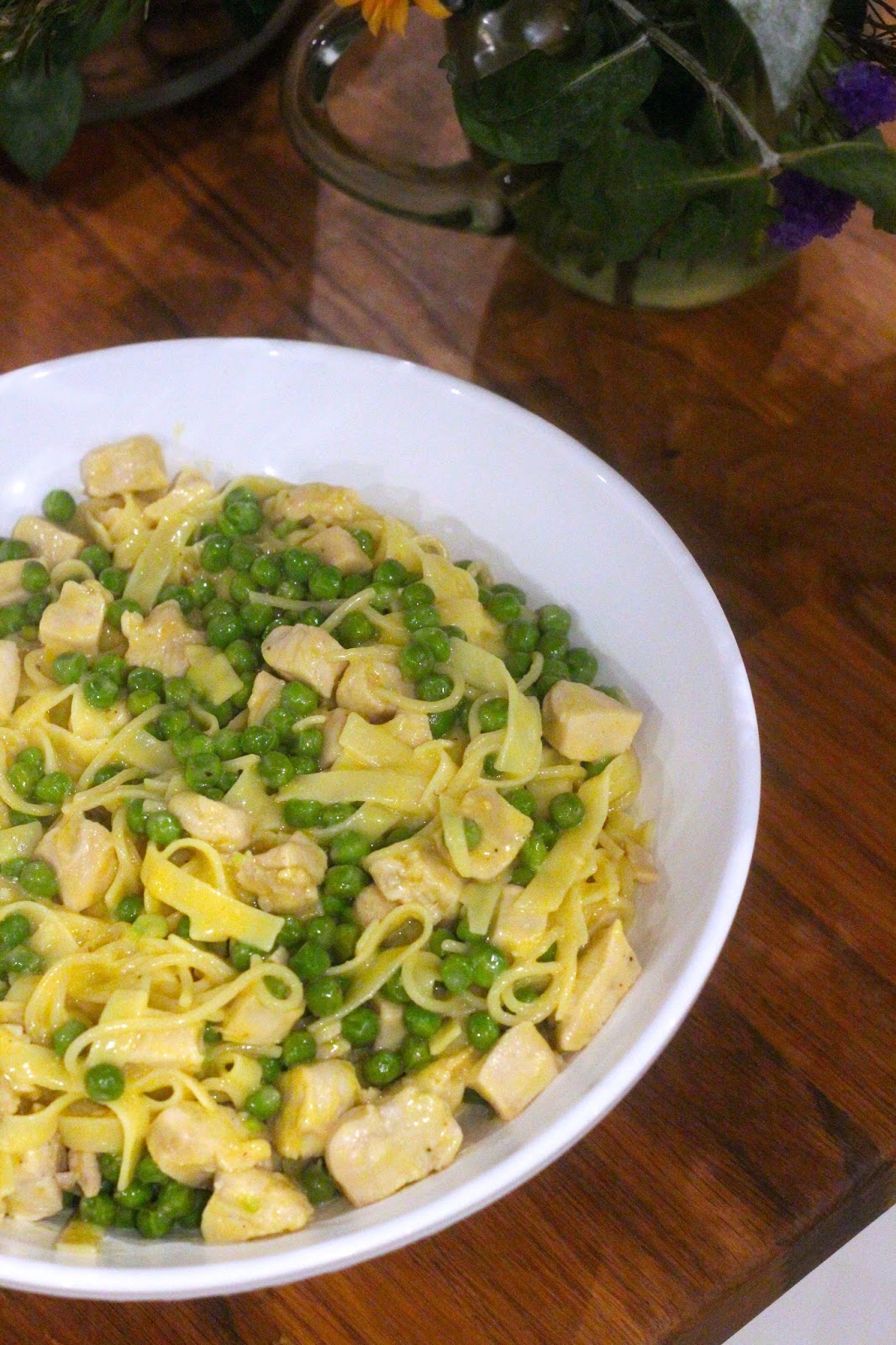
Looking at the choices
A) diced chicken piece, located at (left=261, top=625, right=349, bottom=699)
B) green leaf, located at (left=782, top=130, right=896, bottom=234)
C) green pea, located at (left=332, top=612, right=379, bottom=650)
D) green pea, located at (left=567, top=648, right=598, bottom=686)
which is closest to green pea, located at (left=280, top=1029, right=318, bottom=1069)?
diced chicken piece, located at (left=261, top=625, right=349, bottom=699)

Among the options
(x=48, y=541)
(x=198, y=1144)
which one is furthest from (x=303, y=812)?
(x=48, y=541)

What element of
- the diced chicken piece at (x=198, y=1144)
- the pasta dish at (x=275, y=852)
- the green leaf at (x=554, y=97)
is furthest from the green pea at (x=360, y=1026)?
the green leaf at (x=554, y=97)

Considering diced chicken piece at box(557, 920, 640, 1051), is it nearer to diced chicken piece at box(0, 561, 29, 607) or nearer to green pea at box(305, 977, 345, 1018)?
green pea at box(305, 977, 345, 1018)

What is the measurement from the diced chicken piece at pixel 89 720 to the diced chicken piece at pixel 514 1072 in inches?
45.7

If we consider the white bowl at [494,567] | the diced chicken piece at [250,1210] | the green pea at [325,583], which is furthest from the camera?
the green pea at [325,583]

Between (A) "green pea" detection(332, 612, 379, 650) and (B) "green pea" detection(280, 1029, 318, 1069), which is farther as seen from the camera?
(A) "green pea" detection(332, 612, 379, 650)

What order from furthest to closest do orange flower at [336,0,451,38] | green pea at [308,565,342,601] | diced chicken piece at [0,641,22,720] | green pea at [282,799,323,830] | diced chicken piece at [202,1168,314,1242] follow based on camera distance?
green pea at [308,565,342,601] → diced chicken piece at [0,641,22,720] → green pea at [282,799,323,830] → orange flower at [336,0,451,38] → diced chicken piece at [202,1168,314,1242]

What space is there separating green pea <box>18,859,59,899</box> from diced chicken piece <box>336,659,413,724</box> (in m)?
0.73

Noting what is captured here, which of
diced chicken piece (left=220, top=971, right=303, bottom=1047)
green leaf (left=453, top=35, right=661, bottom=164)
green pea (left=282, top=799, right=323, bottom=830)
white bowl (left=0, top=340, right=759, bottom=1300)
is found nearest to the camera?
white bowl (left=0, top=340, right=759, bottom=1300)

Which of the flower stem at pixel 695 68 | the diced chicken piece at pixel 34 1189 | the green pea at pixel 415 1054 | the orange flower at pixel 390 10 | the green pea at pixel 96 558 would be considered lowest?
the diced chicken piece at pixel 34 1189

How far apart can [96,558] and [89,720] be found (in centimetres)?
48

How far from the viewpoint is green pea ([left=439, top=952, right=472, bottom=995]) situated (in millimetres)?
2619

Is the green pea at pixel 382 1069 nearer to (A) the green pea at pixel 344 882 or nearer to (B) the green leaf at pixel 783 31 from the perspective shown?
(A) the green pea at pixel 344 882

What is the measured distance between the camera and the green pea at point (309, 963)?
2.63 metres
